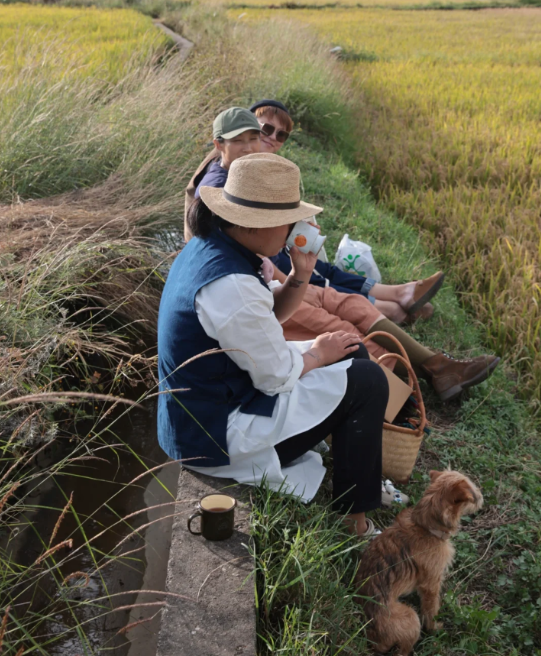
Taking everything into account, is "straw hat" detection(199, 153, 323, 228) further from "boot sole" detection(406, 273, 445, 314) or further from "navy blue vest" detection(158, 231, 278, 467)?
"boot sole" detection(406, 273, 445, 314)

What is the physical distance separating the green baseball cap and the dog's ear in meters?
2.11

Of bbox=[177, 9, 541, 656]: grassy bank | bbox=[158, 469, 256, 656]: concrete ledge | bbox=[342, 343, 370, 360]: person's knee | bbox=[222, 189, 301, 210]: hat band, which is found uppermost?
bbox=[222, 189, 301, 210]: hat band

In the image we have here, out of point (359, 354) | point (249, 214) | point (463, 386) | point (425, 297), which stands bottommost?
point (463, 386)

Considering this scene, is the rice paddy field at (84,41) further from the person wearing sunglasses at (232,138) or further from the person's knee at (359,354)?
the person's knee at (359,354)

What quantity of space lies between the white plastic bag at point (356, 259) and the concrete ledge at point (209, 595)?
7.44ft

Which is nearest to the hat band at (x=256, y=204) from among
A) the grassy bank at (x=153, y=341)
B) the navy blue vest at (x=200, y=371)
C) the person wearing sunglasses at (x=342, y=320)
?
the navy blue vest at (x=200, y=371)

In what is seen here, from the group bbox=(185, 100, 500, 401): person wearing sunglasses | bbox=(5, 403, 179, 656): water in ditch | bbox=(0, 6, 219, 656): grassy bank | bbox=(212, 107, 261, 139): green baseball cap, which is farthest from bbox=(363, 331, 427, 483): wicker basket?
bbox=(212, 107, 261, 139): green baseball cap

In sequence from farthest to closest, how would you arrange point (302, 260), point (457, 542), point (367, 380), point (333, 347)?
point (457, 542), point (302, 260), point (333, 347), point (367, 380)

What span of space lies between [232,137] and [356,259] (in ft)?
4.06

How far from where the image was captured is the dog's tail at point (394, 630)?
1.98m

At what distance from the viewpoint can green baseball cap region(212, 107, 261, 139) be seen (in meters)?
3.28

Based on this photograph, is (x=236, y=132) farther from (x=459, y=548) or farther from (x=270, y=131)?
(x=459, y=548)

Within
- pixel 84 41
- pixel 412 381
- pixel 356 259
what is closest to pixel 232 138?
pixel 356 259

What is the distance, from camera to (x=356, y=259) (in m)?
4.09
